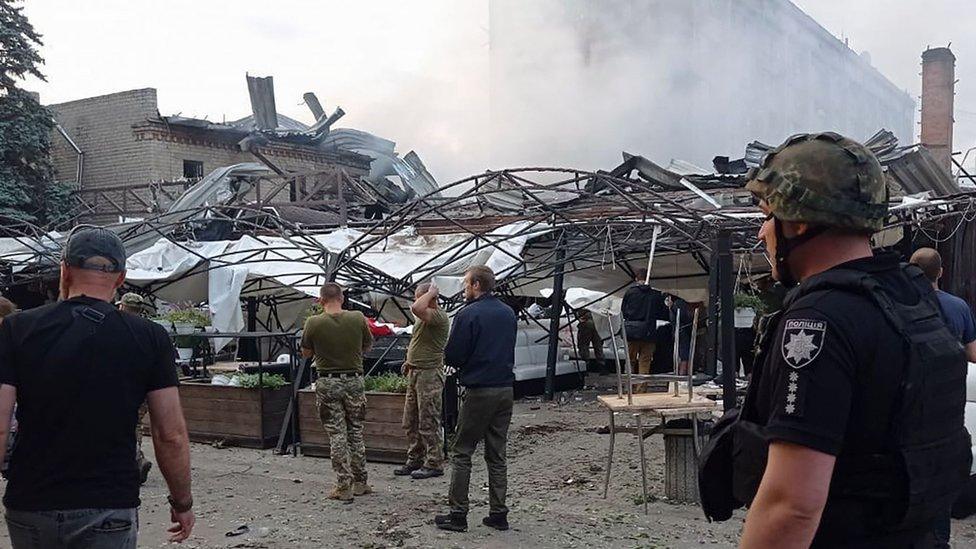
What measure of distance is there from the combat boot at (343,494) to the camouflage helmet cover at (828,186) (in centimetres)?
577

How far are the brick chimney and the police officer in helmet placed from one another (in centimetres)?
2264

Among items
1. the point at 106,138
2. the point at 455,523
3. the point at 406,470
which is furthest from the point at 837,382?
the point at 106,138

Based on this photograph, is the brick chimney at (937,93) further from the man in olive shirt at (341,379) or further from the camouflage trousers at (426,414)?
the man in olive shirt at (341,379)

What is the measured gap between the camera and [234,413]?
946 cm

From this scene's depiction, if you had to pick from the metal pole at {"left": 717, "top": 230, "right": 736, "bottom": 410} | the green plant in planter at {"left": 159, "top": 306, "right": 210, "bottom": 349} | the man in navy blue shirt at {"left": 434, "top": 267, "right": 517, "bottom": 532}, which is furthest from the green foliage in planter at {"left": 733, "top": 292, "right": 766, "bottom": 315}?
the green plant in planter at {"left": 159, "top": 306, "right": 210, "bottom": 349}

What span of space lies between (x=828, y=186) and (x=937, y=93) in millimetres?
23233

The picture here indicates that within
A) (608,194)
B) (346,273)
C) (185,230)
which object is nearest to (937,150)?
(608,194)

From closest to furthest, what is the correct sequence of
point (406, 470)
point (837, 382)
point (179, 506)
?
point (837, 382)
point (179, 506)
point (406, 470)

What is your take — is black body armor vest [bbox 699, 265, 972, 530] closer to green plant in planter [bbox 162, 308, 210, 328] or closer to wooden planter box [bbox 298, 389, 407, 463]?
wooden planter box [bbox 298, 389, 407, 463]

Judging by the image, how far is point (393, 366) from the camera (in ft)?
33.2

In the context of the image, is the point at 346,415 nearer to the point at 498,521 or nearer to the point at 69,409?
the point at 498,521

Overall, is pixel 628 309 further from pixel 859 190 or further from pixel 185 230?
pixel 859 190

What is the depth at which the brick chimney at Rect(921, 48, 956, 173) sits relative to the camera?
71.3ft

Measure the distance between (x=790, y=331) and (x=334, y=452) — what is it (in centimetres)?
583
